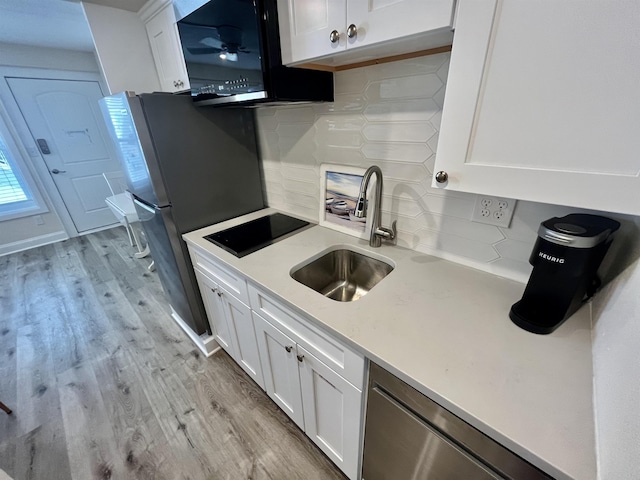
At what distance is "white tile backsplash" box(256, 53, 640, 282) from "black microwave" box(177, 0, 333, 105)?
6.8 inches

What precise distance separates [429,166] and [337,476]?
1.47m

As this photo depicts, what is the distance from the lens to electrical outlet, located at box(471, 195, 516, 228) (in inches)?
35.0

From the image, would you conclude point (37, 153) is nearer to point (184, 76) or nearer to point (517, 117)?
point (184, 76)

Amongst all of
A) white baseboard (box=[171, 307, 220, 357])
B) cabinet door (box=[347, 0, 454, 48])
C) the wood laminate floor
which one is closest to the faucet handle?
cabinet door (box=[347, 0, 454, 48])

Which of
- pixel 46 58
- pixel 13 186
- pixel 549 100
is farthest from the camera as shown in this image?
pixel 13 186

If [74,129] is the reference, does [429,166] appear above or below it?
below

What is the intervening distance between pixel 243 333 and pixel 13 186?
4.18 metres

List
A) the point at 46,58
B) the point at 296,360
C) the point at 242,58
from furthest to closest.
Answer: the point at 46,58, the point at 296,360, the point at 242,58

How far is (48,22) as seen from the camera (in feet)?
7.45

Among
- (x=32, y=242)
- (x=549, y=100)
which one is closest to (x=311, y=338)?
(x=549, y=100)

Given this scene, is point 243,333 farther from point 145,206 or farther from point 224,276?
point 145,206

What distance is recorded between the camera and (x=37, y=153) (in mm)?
3295

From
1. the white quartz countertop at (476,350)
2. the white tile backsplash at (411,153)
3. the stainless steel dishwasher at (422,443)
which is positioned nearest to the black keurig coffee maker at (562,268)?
the white quartz countertop at (476,350)

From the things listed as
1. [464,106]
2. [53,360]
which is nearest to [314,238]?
[464,106]
